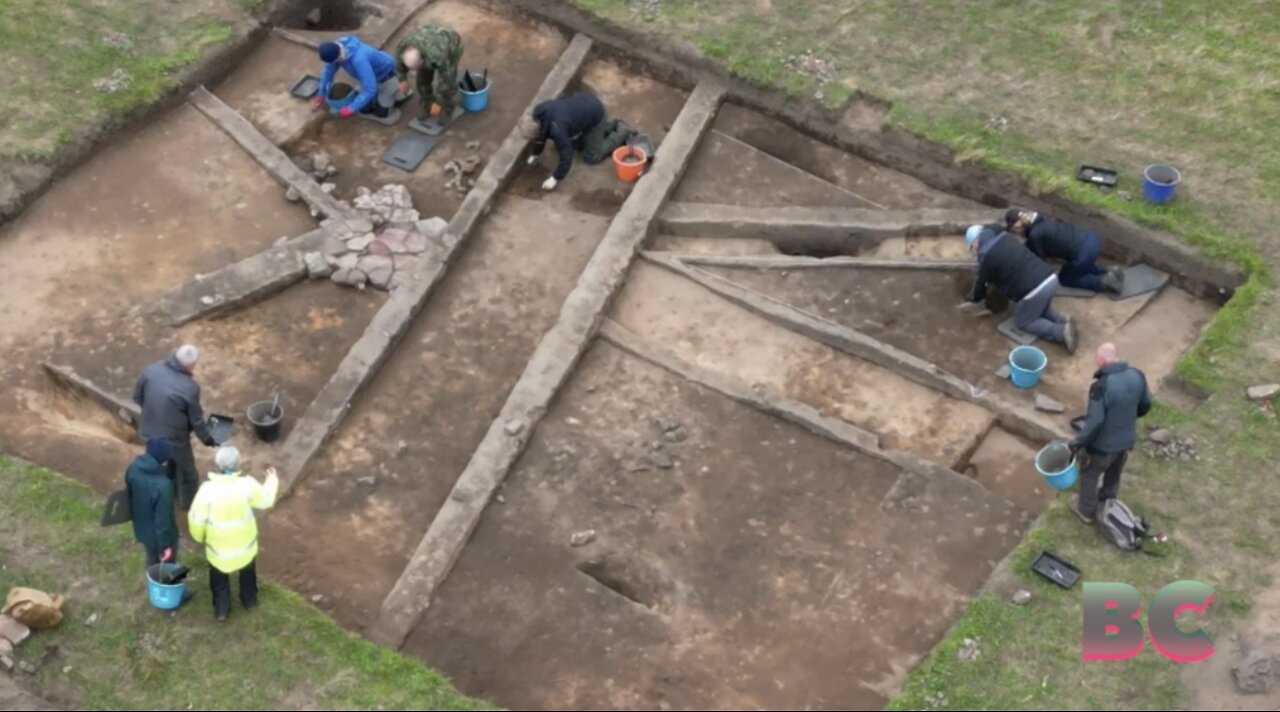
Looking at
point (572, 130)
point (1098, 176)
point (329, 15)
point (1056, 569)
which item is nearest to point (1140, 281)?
point (1098, 176)

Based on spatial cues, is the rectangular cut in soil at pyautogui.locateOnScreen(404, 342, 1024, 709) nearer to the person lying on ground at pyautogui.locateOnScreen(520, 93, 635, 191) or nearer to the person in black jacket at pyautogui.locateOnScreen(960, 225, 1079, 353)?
the person in black jacket at pyautogui.locateOnScreen(960, 225, 1079, 353)

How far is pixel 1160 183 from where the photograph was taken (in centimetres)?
1322

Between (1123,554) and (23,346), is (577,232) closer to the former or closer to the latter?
(23,346)

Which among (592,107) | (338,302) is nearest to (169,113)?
(338,302)

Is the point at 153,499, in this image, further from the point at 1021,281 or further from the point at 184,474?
the point at 1021,281

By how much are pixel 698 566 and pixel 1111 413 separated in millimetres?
3348

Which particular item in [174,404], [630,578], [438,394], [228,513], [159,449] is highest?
[159,449]

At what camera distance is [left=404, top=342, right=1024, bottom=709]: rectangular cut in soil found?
32.9 ft

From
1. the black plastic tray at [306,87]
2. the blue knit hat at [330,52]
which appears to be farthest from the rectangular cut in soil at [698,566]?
the black plastic tray at [306,87]

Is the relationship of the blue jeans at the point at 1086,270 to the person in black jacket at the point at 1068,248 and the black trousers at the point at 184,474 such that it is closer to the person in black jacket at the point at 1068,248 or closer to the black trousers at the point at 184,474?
the person in black jacket at the point at 1068,248

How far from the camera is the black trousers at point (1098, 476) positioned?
1025cm

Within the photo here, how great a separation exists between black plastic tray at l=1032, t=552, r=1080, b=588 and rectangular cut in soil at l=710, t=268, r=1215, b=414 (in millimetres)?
2084

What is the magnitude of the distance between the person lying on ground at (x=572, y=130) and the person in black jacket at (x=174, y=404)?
4.85 meters

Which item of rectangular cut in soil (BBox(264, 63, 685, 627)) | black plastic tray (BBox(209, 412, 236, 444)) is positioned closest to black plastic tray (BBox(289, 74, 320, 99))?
rectangular cut in soil (BBox(264, 63, 685, 627))
